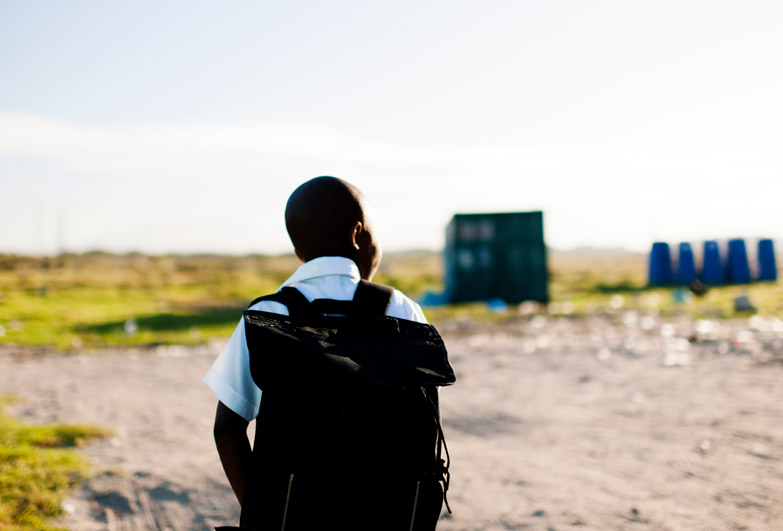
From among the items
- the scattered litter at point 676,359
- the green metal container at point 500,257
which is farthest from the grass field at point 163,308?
the scattered litter at point 676,359

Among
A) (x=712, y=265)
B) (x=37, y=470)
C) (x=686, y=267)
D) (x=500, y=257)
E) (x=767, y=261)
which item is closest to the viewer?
(x=37, y=470)

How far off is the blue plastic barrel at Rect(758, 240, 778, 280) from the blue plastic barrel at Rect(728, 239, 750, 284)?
0.51m

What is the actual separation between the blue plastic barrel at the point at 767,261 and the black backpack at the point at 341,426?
91.9 feet

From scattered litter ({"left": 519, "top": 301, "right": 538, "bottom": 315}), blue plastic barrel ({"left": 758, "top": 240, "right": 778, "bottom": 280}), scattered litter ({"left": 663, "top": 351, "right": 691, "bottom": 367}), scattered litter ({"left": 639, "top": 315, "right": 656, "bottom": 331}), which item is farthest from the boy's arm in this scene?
blue plastic barrel ({"left": 758, "top": 240, "right": 778, "bottom": 280})

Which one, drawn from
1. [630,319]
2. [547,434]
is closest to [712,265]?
[630,319]

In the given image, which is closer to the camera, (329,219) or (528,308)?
(329,219)

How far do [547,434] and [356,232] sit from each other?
4589 mm

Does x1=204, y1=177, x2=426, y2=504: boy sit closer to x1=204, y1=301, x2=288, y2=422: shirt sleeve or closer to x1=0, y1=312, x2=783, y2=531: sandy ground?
x1=204, y1=301, x2=288, y2=422: shirt sleeve

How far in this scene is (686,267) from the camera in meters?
26.3

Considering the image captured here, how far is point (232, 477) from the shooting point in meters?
1.85

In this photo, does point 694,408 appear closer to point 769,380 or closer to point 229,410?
point 769,380

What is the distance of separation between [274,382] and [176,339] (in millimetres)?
13828

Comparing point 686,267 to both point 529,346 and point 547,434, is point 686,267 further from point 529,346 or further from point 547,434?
point 547,434

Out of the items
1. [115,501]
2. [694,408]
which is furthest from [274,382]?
[694,408]
